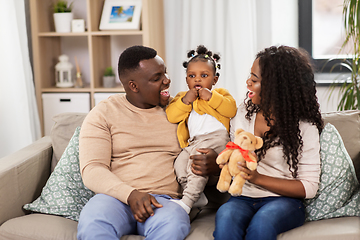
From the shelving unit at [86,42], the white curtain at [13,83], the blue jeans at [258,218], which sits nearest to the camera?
the blue jeans at [258,218]

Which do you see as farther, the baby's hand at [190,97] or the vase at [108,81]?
the vase at [108,81]

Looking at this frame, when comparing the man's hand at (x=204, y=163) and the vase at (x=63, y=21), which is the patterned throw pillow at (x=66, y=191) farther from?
the vase at (x=63, y=21)

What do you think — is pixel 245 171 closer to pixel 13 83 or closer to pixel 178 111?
pixel 178 111

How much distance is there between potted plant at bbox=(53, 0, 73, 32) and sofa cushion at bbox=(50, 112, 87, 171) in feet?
3.97

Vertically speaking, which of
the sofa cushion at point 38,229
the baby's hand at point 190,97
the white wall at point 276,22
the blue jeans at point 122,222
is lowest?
the sofa cushion at point 38,229

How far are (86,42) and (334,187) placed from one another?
237cm

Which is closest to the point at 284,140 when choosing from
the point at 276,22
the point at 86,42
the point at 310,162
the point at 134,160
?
→ the point at 310,162

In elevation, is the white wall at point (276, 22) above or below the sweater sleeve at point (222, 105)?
above

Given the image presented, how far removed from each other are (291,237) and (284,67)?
0.61m

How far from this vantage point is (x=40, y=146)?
188 centimetres

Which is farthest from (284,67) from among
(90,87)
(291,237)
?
(90,87)

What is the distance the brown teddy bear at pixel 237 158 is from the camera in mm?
1282

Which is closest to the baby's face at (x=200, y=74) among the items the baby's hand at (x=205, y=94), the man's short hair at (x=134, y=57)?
the baby's hand at (x=205, y=94)

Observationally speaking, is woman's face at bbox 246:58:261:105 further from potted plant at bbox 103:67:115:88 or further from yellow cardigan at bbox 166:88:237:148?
potted plant at bbox 103:67:115:88
